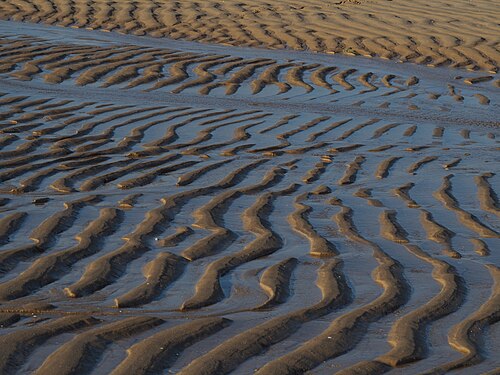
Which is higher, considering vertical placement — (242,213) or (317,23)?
(242,213)

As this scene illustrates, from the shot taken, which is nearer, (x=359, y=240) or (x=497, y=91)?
(x=359, y=240)

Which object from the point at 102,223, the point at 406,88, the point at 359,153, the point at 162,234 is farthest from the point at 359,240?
the point at 406,88

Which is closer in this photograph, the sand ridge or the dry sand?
the dry sand

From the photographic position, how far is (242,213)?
Result: 4.68 m

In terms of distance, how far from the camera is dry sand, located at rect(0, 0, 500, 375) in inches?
120

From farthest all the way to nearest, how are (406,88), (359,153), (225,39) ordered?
(225,39) < (406,88) < (359,153)

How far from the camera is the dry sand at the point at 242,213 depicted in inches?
120

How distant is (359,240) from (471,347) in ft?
4.12

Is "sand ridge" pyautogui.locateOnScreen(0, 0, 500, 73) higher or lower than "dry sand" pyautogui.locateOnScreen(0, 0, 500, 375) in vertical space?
lower

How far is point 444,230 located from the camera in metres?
4.48

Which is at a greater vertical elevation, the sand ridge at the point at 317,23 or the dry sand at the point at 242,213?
the dry sand at the point at 242,213

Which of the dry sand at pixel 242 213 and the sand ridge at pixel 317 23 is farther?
the sand ridge at pixel 317 23

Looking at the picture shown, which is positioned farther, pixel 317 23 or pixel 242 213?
pixel 317 23

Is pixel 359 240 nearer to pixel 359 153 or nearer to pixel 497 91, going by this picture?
pixel 359 153
